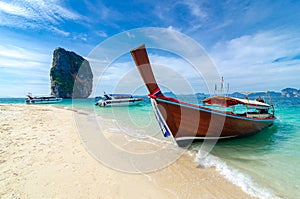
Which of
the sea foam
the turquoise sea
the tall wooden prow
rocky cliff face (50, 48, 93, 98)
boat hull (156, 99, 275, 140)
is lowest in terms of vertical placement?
the turquoise sea

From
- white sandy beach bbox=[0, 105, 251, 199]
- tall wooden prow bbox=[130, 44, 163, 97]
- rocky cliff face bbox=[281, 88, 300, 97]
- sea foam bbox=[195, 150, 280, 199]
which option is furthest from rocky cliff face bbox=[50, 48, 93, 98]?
rocky cliff face bbox=[281, 88, 300, 97]

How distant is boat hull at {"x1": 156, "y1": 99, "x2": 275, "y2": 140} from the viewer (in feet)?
20.1

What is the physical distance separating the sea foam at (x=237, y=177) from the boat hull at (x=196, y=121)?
1340 millimetres

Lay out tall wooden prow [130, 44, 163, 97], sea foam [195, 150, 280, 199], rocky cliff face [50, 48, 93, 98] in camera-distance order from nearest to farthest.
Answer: sea foam [195, 150, 280, 199]
tall wooden prow [130, 44, 163, 97]
rocky cliff face [50, 48, 93, 98]

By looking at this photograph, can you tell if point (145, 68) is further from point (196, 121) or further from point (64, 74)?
point (64, 74)

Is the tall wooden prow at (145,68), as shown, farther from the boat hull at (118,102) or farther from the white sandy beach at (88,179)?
the boat hull at (118,102)

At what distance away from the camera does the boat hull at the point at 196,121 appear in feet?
20.1

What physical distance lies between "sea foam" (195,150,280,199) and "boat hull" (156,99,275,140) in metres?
1.34

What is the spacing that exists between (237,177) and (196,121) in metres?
2.66

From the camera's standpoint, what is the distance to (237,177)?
13.5 ft

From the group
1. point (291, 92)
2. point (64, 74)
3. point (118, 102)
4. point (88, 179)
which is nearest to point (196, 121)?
point (88, 179)

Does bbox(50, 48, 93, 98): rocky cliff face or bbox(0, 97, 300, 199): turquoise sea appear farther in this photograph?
bbox(50, 48, 93, 98): rocky cliff face

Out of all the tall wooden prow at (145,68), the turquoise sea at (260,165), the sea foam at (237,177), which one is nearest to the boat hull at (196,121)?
the tall wooden prow at (145,68)

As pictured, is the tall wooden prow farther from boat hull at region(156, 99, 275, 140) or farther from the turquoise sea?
the turquoise sea
